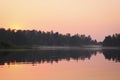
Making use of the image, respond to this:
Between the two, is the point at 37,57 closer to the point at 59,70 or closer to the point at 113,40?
the point at 59,70

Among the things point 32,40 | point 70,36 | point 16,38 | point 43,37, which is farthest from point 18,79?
point 70,36

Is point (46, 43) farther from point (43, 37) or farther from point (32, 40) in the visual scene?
point (32, 40)

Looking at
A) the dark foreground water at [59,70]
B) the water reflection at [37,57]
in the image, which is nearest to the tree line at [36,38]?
the water reflection at [37,57]

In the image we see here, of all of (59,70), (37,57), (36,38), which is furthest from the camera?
(36,38)

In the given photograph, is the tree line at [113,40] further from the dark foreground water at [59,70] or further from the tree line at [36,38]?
the dark foreground water at [59,70]

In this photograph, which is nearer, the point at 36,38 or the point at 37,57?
the point at 37,57

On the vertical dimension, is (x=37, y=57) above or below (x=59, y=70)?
above

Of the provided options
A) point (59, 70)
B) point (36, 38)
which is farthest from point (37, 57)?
point (36, 38)

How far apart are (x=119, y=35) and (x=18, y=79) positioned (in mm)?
156308

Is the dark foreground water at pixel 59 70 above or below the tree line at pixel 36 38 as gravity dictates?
below

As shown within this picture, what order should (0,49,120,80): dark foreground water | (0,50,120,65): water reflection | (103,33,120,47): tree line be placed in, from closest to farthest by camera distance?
(0,49,120,80): dark foreground water < (0,50,120,65): water reflection < (103,33,120,47): tree line

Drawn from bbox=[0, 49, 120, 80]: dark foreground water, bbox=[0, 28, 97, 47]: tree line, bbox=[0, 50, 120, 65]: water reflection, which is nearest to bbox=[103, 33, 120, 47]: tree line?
bbox=[0, 28, 97, 47]: tree line

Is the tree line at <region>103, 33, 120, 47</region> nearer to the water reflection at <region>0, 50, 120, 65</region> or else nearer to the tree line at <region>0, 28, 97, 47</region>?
the tree line at <region>0, 28, 97, 47</region>

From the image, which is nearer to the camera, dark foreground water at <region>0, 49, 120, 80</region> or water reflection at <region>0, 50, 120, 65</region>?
dark foreground water at <region>0, 49, 120, 80</region>
